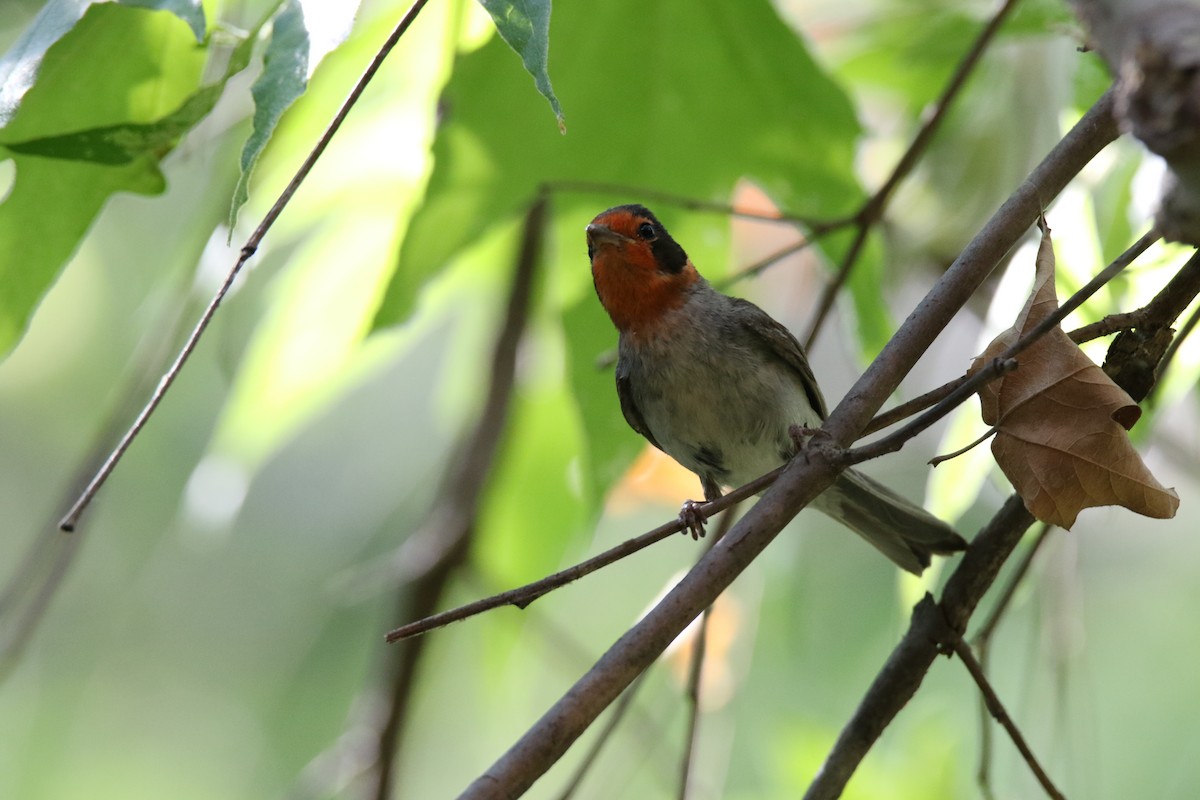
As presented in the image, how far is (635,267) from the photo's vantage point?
4.16m

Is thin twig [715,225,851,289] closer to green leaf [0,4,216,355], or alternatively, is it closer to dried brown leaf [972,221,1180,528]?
dried brown leaf [972,221,1180,528]

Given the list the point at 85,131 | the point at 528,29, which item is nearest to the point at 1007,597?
the point at 528,29

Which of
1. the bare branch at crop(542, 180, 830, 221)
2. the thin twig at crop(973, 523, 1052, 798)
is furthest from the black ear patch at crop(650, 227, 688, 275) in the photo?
the thin twig at crop(973, 523, 1052, 798)

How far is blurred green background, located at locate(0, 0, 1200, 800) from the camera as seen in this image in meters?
3.32

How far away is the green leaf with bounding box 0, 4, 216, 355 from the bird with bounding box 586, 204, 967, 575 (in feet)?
5.41

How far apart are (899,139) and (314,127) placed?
89.0 inches

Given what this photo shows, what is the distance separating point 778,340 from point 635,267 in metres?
0.55

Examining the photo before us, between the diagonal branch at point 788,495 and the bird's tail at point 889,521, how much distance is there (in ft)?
4.01

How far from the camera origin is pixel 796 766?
12.6 ft

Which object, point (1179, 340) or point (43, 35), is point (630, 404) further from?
point (43, 35)

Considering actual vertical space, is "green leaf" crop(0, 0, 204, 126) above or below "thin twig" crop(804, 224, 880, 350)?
above

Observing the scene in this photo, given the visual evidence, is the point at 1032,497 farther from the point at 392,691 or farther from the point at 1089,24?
the point at 392,691

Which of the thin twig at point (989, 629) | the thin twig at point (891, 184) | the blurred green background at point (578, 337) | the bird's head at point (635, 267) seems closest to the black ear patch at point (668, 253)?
the bird's head at point (635, 267)

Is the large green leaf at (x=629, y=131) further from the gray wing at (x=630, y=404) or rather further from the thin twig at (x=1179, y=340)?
the thin twig at (x=1179, y=340)
